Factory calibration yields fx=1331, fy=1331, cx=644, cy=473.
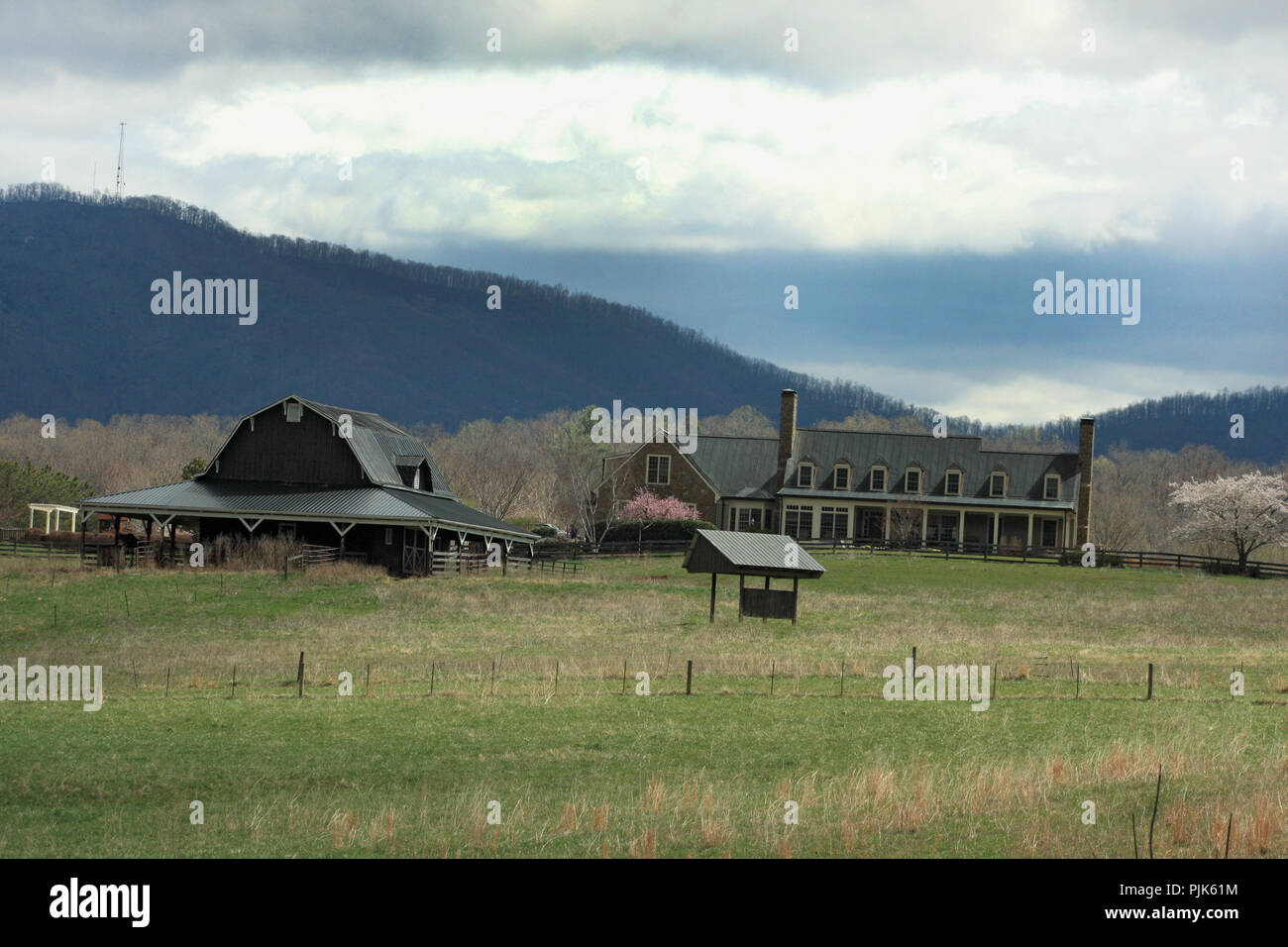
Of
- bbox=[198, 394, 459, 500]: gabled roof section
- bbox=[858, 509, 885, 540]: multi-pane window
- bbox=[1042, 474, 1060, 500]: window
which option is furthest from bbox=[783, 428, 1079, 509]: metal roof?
bbox=[198, 394, 459, 500]: gabled roof section

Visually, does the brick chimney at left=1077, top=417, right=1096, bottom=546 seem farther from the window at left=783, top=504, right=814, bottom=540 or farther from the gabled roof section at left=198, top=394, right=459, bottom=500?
the gabled roof section at left=198, top=394, right=459, bottom=500

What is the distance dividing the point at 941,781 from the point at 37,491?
9117cm

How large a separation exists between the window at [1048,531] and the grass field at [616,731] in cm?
3149

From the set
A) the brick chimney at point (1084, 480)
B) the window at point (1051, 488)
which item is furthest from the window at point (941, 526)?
the brick chimney at point (1084, 480)

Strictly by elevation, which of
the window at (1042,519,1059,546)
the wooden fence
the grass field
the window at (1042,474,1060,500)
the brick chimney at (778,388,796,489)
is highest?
the brick chimney at (778,388,796,489)

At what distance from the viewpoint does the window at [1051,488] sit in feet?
255

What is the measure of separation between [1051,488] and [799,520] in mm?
14866

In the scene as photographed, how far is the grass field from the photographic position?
15.4 m

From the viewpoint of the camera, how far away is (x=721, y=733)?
22.8 meters

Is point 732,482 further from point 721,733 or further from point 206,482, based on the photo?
point 721,733

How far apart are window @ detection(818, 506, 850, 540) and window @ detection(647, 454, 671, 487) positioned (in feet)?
32.2

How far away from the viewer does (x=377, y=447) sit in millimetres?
65562

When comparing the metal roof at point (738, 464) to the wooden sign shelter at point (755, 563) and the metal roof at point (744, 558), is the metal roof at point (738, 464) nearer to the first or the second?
the wooden sign shelter at point (755, 563)
